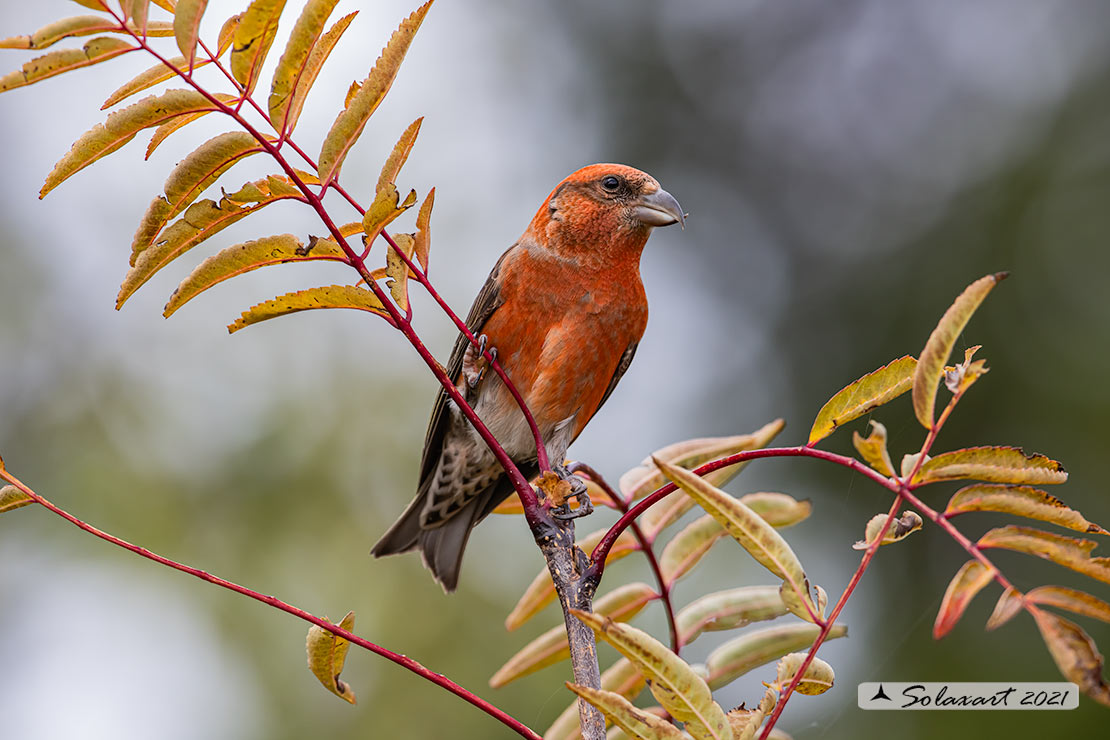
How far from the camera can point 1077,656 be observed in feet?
4.05

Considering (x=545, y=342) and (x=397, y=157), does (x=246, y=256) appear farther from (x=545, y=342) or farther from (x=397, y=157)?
(x=545, y=342)

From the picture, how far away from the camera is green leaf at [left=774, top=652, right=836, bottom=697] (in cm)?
164

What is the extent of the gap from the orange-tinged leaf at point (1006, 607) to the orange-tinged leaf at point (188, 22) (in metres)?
1.59

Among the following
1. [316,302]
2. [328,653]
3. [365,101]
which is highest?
[365,101]

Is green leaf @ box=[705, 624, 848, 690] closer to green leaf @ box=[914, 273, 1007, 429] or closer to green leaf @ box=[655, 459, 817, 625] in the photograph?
green leaf @ box=[655, 459, 817, 625]

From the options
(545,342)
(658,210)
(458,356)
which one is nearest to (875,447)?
(545,342)

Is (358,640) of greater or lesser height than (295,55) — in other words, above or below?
below

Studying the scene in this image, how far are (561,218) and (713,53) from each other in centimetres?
803

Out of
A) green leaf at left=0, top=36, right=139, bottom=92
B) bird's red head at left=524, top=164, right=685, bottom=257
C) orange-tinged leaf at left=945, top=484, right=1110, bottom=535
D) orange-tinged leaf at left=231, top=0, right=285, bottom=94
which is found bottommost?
green leaf at left=0, top=36, right=139, bottom=92

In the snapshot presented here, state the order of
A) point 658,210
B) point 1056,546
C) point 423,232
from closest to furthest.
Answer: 1. point 1056,546
2. point 423,232
3. point 658,210

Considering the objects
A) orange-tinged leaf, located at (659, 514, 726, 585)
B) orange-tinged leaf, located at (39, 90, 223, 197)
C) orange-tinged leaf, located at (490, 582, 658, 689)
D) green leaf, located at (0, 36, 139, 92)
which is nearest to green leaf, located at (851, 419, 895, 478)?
orange-tinged leaf, located at (659, 514, 726, 585)

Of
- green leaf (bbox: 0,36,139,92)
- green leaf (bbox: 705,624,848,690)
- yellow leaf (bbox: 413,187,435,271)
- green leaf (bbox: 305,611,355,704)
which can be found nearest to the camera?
green leaf (bbox: 0,36,139,92)

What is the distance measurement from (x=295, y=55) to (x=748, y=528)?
1158 mm

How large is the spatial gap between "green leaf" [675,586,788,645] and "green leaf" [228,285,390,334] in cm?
120
